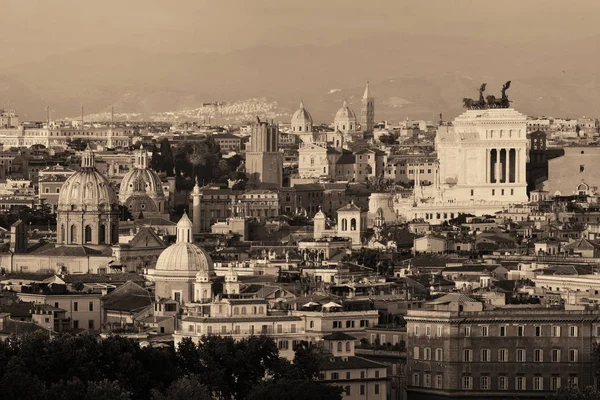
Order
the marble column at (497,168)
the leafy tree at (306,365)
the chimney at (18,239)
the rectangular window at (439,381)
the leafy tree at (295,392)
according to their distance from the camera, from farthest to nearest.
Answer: the marble column at (497,168), the chimney at (18,239), the rectangular window at (439,381), the leafy tree at (306,365), the leafy tree at (295,392)

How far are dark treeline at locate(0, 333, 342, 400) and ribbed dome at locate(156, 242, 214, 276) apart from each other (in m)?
20.2

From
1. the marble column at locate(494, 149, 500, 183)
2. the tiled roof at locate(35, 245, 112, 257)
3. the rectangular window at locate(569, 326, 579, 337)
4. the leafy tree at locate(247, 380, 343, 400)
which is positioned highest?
the marble column at locate(494, 149, 500, 183)

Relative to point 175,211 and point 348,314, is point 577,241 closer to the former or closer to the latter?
point 348,314

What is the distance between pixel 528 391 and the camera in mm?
82188

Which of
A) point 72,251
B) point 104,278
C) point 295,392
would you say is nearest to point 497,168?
point 72,251

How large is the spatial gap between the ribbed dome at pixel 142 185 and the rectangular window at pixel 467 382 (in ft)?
269

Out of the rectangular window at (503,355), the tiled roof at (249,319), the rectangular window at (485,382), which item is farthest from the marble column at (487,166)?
the rectangular window at (485,382)

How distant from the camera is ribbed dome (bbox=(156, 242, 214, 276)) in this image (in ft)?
334

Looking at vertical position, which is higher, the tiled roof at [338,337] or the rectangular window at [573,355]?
the tiled roof at [338,337]

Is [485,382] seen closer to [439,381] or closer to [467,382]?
[467,382]

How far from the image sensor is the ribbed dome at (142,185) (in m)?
165

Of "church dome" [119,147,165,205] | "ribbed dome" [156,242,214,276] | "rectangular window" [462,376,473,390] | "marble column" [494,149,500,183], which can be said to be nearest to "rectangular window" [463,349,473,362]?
"rectangular window" [462,376,473,390]

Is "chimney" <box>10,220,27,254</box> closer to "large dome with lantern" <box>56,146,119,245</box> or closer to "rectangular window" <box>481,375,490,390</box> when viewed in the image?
"large dome with lantern" <box>56,146,119,245</box>

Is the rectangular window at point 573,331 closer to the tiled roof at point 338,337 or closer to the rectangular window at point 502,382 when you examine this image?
the rectangular window at point 502,382
